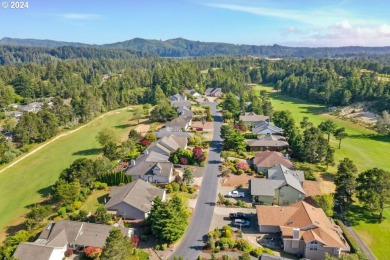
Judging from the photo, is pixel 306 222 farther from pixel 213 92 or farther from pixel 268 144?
pixel 213 92

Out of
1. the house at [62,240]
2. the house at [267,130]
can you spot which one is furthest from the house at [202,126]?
the house at [62,240]

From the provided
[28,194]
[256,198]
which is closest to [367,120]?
[256,198]

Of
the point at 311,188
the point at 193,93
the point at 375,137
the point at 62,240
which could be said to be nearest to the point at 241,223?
the point at 311,188

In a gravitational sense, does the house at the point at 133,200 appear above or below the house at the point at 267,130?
below

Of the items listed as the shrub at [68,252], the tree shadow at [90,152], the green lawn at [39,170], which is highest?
the shrub at [68,252]

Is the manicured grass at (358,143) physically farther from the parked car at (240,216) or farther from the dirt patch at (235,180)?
the parked car at (240,216)

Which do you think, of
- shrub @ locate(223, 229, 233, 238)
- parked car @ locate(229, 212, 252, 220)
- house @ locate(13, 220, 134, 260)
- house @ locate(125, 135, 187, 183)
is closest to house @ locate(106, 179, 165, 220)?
house @ locate(13, 220, 134, 260)
